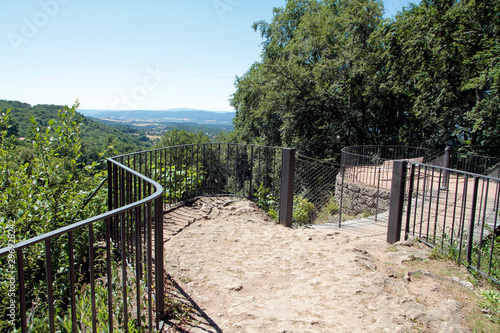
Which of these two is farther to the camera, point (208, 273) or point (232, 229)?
point (232, 229)

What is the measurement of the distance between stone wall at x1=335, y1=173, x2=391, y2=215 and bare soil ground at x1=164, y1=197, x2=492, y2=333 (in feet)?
16.3

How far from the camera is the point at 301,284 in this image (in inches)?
136

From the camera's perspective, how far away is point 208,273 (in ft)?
12.1

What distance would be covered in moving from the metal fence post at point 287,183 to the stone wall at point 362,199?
479cm

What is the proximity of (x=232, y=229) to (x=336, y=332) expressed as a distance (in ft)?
9.49

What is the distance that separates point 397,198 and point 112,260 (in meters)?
3.92

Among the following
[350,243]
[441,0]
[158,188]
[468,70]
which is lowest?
[350,243]

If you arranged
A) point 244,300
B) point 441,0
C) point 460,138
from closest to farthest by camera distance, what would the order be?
1. point 244,300
2. point 441,0
3. point 460,138

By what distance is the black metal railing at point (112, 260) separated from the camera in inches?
66.6

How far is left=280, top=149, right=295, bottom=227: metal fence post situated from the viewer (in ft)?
18.4

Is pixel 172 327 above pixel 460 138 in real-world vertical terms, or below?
below

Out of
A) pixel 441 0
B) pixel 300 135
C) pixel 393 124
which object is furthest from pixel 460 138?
pixel 300 135

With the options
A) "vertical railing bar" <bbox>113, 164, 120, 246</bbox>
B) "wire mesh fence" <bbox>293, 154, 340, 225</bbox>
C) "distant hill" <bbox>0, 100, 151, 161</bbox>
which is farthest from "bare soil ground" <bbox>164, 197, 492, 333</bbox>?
"wire mesh fence" <bbox>293, 154, 340, 225</bbox>

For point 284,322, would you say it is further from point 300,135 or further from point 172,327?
point 300,135
